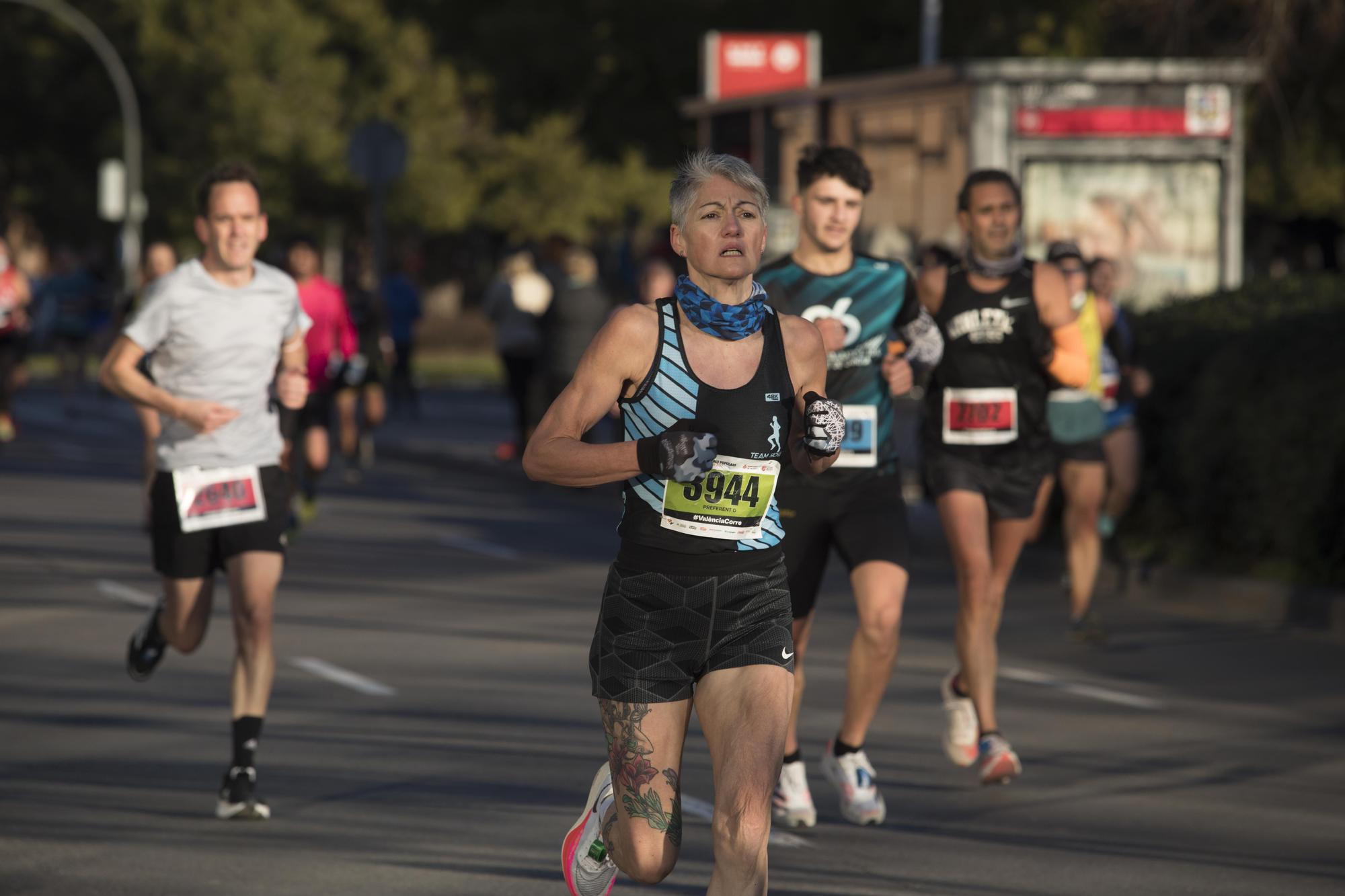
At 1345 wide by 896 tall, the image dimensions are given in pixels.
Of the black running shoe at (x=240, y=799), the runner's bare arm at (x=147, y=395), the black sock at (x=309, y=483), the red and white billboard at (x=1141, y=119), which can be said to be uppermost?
the red and white billboard at (x=1141, y=119)

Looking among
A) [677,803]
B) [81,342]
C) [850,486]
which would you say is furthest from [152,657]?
[81,342]

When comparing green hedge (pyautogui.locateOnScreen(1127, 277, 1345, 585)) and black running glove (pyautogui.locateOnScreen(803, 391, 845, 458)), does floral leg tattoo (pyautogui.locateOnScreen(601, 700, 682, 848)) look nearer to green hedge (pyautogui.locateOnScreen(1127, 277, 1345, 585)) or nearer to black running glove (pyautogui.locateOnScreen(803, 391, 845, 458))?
black running glove (pyautogui.locateOnScreen(803, 391, 845, 458))

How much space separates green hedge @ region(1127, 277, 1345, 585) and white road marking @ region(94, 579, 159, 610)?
223 inches

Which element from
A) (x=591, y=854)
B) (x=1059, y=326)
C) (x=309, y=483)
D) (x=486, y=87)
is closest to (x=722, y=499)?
(x=591, y=854)

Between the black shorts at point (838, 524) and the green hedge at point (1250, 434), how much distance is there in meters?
5.25

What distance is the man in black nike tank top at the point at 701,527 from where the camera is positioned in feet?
16.5

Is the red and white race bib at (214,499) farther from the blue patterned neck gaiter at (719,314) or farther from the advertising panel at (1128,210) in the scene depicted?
the advertising panel at (1128,210)

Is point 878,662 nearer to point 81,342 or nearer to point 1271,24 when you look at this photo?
point 1271,24

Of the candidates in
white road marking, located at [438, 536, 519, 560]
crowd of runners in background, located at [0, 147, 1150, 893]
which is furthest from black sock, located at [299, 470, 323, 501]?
crowd of runners in background, located at [0, 147, 1150, 893]

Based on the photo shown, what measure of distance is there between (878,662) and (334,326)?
8.56 meters

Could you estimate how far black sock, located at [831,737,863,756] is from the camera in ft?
23.4

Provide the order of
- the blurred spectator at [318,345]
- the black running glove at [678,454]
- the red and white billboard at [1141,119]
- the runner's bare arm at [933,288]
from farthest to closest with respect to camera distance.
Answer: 1. the red and white billboard at [1141,119]
2. the blurred spectator at [318,345]
3. the runner's bare arm at [933,288]
4. the black running glove at [678,454]

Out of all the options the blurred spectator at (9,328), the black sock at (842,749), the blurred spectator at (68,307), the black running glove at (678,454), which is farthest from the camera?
the blurred spectator at (68,307)

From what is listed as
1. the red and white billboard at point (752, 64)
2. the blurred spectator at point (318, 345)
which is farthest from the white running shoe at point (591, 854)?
the red and white billboard at point (752, 64)
